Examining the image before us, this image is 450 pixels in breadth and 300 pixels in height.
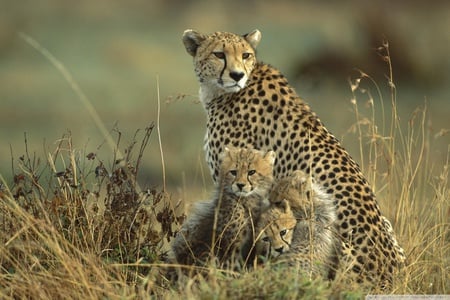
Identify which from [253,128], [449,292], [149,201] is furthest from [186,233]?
[449,292]

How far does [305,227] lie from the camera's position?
5617mm

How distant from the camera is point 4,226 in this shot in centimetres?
614

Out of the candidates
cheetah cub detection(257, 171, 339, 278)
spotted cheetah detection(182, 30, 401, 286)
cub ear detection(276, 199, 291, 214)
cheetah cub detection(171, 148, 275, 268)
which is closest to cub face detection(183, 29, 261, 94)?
spotted cheetah detection(182, 30, 401, 286)

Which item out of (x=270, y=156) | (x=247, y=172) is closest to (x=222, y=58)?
(x=270, y=156)

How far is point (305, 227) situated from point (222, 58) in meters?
1.42

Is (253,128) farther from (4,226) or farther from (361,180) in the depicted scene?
(4,226)

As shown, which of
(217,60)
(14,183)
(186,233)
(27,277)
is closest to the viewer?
(27,277)

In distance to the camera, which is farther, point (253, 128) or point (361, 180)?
point (253, 128)

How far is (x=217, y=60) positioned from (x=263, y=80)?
0.31 m

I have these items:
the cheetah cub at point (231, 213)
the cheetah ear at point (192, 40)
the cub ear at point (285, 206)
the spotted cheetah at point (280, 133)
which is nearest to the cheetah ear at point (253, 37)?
the spotted cheetah at point (280, 133)

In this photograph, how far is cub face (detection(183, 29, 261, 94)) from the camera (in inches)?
258

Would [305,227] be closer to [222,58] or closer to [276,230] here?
[276,230]

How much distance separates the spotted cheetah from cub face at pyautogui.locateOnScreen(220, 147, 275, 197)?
24cm

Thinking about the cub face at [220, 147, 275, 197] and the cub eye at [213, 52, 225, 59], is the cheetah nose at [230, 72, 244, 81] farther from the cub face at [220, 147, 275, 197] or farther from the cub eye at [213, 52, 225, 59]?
the cub face at [220, 147, 275, 197]
